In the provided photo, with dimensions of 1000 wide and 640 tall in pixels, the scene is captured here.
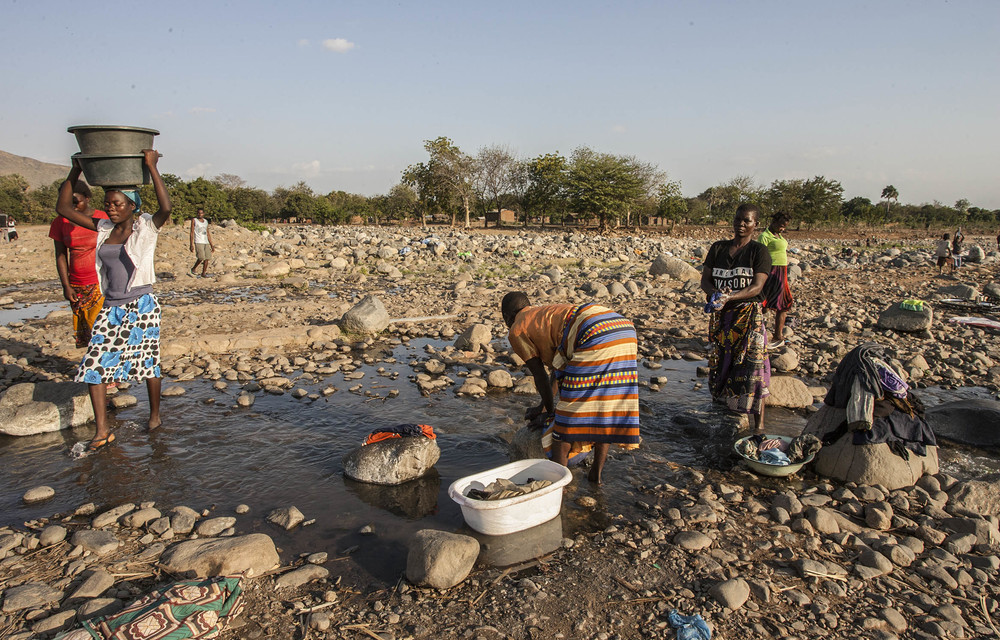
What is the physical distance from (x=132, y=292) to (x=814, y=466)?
5.29 meters

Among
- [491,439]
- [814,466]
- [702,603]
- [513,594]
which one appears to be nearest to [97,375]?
[491,439]

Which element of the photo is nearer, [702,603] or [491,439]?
[702,603]

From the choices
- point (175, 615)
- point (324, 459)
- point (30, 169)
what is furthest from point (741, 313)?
point (30, 169)

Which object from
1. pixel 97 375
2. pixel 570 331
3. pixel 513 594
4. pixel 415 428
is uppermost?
pixel 570 331

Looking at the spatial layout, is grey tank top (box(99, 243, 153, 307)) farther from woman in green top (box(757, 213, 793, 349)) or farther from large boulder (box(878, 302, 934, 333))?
large boulder (box(878, 302, 934, 333))

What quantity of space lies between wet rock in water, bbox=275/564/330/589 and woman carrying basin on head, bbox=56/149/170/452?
240cm

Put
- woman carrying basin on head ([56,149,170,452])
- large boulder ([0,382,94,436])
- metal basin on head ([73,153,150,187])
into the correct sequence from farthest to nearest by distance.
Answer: large boulder ([0,382,94,436]) < woman carrying basin on head ([56,149,170,452]) < metal basin on head ([73,153,150,187])

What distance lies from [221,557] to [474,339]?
4.68m

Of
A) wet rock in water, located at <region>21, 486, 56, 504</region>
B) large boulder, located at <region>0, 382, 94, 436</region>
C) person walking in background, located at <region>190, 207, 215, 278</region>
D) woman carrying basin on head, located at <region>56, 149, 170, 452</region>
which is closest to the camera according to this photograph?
wet rock in water, located at <region>21, 486, 56, 504</region>

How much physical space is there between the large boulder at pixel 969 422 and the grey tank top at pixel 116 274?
6.56m

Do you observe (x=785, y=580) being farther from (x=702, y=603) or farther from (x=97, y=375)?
(x=97, y=375)

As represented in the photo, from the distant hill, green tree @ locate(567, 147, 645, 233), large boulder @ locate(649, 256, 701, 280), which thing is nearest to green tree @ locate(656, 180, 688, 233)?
green tree @ locate(567, 147, 645, 233)

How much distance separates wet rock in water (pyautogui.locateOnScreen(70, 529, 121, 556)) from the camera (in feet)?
9.81

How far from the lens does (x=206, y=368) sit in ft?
20.9
